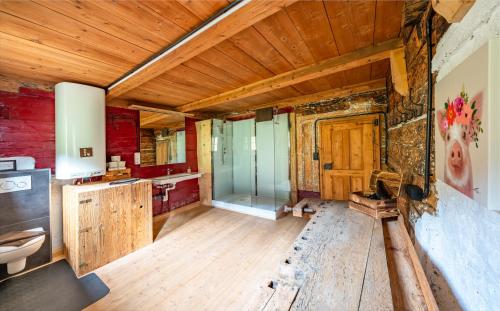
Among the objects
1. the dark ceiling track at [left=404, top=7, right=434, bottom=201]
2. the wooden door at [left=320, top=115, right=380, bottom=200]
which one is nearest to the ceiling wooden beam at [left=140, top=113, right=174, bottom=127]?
the wooden door at [left=320, top=115, right=380, bottom=200]

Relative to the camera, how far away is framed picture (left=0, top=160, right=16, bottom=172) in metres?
2.02

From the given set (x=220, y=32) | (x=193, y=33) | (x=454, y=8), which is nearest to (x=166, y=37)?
(x=193, y=33)

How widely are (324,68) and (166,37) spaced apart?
165 cm

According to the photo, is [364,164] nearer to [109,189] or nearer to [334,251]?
[334,251]

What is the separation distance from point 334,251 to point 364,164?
7.30 ft

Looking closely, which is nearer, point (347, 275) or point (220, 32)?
point (347, 275)

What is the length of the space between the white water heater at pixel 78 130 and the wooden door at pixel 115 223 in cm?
53

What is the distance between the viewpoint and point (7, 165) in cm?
205

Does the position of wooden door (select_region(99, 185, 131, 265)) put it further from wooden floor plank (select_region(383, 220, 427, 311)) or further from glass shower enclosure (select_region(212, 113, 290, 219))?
wooden floor plank (select_region(383, 220, 427, 311))

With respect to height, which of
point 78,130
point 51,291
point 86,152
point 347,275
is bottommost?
point 51,291

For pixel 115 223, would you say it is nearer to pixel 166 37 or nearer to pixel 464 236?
pixel 166 37

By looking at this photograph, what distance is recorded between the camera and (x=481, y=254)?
677 millimetres

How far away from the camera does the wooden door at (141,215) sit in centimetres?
244

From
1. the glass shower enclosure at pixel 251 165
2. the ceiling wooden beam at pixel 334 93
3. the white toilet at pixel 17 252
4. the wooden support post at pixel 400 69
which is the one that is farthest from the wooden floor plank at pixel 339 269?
the white toilet at pixel 17 252
